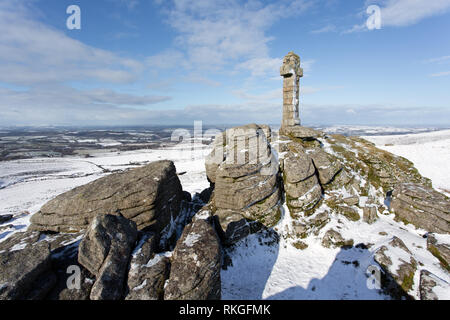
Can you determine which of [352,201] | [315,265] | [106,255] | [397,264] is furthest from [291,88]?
[106,255]

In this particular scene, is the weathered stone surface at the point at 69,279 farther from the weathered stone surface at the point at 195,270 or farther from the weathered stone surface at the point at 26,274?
the weathered stone surface at the point at 195,270

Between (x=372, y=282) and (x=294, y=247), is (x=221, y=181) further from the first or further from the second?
(x=372, y=282)

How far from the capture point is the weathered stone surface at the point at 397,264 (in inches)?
391

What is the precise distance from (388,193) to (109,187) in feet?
76.9

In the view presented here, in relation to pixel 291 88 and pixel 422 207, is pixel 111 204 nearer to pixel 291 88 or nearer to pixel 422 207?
pixel 291 88

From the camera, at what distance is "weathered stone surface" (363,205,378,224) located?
14.8m

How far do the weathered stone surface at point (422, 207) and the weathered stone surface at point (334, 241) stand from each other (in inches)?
214

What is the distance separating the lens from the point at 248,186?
580 inches

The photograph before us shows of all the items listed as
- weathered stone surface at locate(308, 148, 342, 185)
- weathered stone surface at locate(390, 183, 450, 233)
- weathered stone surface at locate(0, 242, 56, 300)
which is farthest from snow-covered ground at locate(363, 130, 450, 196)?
weathered stone surface at locate(0, 242, 56, 300)

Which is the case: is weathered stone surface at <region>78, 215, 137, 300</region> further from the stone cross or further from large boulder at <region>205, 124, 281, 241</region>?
the stone cross

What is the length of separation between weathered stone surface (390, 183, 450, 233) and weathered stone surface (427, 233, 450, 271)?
4.72 ft

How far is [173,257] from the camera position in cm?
901
